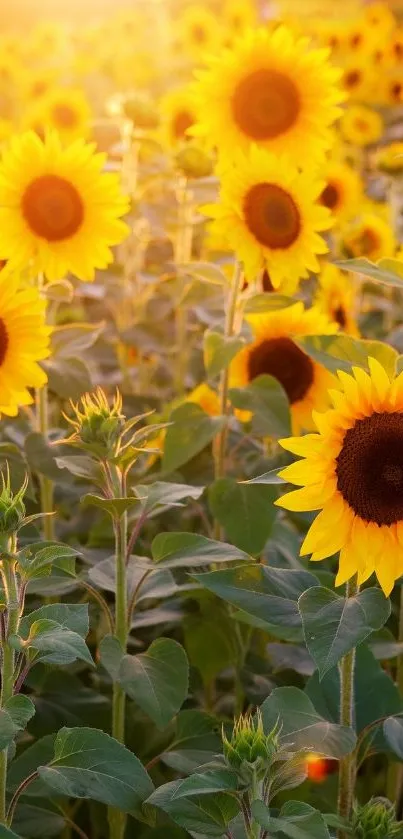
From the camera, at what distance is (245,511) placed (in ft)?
6.37

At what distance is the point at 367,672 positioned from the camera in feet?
5.64

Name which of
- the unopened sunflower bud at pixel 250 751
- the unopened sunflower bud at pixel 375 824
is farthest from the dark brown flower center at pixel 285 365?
the unopened sunflower bud at pixel 250 751

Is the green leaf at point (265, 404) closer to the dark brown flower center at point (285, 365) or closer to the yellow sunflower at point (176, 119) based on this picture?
the dark brown flower center at point (285, 365)

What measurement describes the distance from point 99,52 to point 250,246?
20.1 ft

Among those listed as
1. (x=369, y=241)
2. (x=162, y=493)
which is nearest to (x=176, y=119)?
(x=369, y=241)

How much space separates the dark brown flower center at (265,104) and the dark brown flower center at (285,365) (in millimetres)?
463

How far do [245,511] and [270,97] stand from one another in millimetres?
1023

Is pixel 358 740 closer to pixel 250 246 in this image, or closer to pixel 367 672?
pixel 367 672

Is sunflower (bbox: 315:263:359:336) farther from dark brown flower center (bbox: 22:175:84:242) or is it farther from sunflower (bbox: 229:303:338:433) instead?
dark brown flower center (bbox: 22:175:84:242)

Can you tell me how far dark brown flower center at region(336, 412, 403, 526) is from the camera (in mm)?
1390

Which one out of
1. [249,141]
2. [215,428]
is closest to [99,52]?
[249,141]

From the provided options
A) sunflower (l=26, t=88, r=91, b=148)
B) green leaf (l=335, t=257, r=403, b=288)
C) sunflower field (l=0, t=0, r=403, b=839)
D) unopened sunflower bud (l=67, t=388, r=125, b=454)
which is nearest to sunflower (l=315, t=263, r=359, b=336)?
sunflower field (l=0, t=0, r=403, b=839)

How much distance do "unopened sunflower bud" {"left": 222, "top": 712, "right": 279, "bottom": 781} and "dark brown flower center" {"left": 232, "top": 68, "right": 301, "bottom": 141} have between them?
156 cm

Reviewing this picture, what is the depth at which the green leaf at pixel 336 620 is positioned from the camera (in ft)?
4.34
